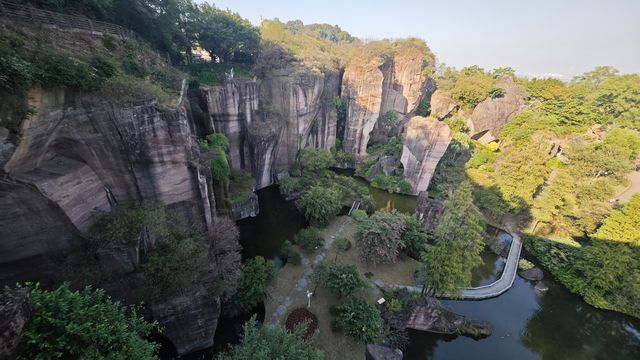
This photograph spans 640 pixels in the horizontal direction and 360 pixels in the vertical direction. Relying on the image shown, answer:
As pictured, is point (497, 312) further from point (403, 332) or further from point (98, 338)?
point (98, 338)

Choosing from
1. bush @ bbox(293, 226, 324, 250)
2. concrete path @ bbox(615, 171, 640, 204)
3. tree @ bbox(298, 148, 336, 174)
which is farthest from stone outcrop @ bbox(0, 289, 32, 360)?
concrete path @ bbox(615, 171, 640, 204)

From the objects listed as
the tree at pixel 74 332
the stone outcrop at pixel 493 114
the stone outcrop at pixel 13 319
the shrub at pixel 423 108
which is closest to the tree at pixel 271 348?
the tree at pixel 74 332

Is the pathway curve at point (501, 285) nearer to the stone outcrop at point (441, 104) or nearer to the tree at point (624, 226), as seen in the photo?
the tree at point (624, 226)

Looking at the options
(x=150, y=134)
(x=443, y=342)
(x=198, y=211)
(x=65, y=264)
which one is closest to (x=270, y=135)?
(x=198, y=211)

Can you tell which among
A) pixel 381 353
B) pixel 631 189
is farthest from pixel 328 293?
pixel 631 189

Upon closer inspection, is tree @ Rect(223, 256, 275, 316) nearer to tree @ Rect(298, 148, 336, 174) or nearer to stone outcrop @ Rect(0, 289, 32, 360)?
stone outcrop @ Rect(0, 289, 32, 360)
